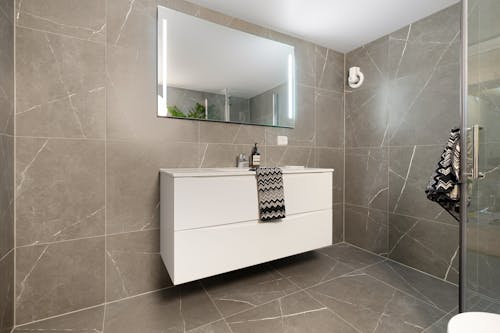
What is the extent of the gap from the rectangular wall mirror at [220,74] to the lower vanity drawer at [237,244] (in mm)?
928

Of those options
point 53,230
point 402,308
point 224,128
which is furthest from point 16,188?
point 402,308

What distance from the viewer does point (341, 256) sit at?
2385 mm

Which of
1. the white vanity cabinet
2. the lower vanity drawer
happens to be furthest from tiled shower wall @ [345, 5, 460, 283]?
the white vanity cabinet

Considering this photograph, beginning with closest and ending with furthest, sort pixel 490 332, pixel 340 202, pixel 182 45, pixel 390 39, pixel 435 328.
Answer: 1. pixel 490 332
2. pixel 435 328
3. pixel 182 45
4. pixel 390 39
5. pixel 340 202

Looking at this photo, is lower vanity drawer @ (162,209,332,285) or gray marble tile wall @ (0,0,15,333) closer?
gray marble tile wall @ (0,0,15,333)

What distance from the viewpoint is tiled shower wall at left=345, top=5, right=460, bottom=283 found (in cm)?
194

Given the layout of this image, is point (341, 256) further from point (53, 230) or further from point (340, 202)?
point (53, 230)

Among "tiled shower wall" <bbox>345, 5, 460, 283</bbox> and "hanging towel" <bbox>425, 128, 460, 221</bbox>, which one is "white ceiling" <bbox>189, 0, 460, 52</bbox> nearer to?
"tiled shower wall" <bbox>345, 5, 460, 283</bbox>

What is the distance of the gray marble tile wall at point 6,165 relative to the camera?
1.21 meters

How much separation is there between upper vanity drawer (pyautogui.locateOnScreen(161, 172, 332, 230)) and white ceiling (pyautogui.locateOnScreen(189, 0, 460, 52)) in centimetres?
139

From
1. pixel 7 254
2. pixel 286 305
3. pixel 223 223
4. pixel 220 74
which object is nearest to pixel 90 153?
pixel 7 254

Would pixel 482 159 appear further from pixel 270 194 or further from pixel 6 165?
pixel 6 165

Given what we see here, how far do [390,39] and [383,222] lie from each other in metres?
1.84

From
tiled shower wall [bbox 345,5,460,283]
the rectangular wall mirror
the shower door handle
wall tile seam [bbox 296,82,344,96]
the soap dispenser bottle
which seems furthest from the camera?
wall tile seam [bbox 296,82,344,96]
